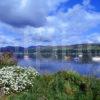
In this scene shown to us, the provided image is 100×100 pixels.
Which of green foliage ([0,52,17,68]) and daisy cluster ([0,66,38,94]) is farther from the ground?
green foliage ([0,52,17,68])

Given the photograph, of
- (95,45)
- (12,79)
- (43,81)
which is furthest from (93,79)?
(95,45)

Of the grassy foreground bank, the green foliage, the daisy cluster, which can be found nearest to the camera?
the grassy foreground bank

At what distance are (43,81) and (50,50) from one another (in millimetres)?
13536

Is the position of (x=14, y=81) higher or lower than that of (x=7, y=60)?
lower

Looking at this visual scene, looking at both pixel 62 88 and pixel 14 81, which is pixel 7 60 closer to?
pixel 14 81

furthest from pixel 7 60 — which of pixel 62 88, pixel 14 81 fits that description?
pixel 62 88

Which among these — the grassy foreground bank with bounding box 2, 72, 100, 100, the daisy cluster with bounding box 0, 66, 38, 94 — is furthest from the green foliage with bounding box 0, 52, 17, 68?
the grassy foreground bank with bounding box 2, 72, 100, 100

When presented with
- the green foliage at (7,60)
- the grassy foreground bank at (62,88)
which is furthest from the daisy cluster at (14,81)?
the green foliage at (7,60)

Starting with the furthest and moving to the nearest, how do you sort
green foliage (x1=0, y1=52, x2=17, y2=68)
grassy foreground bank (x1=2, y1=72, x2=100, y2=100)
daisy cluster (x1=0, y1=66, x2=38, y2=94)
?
green foliage (x1=0, y1=52, x2=17, y2=68), daisy cluster (x1=0, y1=66, x2=38, y2=94), grassy foreground bank (x1=2, y1=72, x2=100, y2=100)

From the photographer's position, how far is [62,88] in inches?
642

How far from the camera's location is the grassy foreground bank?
48.4 feet

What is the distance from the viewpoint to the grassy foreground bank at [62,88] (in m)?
14.7

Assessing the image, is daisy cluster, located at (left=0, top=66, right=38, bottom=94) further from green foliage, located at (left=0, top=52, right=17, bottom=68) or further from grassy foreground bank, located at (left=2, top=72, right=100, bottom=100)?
green foliage, located at (left=0, top=52, right=17, bottom=68)

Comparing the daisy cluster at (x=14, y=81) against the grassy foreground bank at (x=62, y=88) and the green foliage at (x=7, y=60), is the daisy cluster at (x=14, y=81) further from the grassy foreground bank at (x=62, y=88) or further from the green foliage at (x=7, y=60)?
the green foliage at (x=7, y=60)
